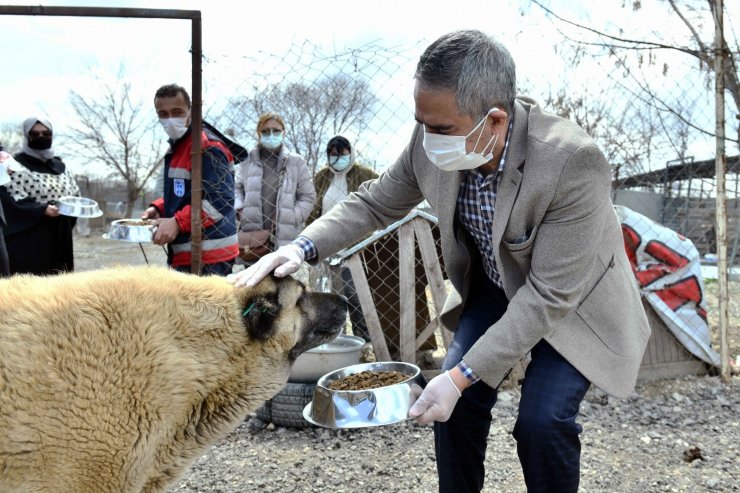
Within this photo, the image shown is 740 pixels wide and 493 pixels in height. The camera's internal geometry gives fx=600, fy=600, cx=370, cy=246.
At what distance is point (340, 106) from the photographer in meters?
5.48

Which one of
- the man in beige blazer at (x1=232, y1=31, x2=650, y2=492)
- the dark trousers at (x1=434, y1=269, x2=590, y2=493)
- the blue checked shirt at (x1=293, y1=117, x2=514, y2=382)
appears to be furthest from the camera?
the blue checked shirt at (x1=293, y1=117, x2=514, y2=382)

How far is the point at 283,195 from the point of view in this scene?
5645 mm

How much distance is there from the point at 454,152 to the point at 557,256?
54cm

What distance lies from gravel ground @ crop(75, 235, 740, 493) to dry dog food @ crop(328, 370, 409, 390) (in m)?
0.84

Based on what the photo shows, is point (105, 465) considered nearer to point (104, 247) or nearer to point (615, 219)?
point (615, 219)

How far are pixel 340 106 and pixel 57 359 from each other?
3.85 metres

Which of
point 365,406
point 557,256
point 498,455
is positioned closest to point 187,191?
point 365,406

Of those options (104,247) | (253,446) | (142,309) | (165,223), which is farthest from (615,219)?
(104,247)

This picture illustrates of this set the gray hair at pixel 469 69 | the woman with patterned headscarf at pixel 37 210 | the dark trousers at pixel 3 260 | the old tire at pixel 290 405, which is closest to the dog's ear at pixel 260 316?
the gray hair at pixel 469 69

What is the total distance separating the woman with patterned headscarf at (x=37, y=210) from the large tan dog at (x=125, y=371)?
331cm

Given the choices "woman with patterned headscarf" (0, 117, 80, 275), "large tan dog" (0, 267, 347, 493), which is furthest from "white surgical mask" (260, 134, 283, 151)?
"large tan dog" (0, 267, 347, 493)

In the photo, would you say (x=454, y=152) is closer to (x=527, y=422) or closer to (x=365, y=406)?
(x=527, y=422)

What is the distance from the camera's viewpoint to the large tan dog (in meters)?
2.07

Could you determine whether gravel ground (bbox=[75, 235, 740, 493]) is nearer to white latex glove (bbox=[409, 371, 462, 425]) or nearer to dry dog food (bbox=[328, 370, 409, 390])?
dry dog food (bbox=[328, 370, 409, 390])
